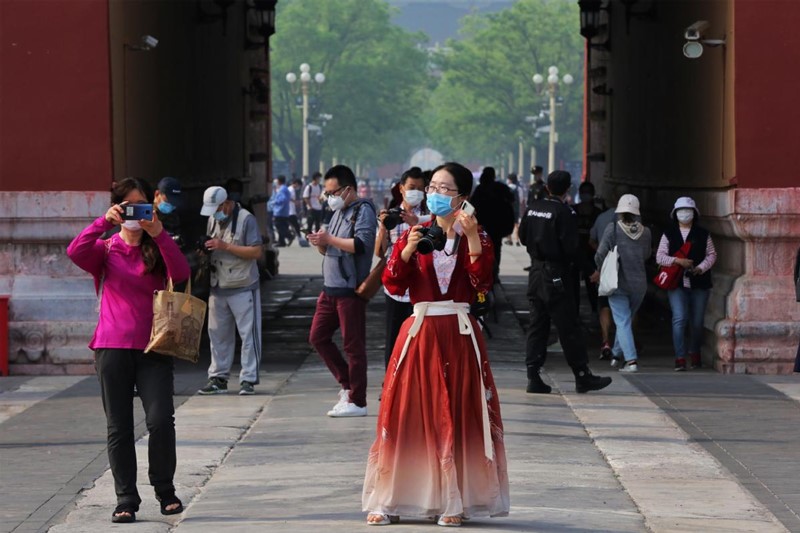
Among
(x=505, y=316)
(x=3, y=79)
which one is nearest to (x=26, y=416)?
(x=3, y=79)

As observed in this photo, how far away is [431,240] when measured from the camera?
313 inches

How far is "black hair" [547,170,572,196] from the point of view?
13422 millimetres

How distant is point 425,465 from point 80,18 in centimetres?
800

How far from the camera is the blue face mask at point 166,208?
1273 cm

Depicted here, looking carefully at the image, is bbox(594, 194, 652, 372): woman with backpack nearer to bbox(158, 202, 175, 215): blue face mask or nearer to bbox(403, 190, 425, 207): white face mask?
bbox(403, 190, 425, 207): white face mask

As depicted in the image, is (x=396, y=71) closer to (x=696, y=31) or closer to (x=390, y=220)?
(x=696, y=31)

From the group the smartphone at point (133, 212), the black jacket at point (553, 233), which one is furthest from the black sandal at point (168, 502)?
the black jacket at point (553, 233)

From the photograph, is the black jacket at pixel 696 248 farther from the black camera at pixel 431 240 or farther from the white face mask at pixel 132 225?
the white face mask at pixel 132 225

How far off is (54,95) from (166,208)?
2715 millimetres

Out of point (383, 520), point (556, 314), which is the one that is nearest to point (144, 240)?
point (383, 520)

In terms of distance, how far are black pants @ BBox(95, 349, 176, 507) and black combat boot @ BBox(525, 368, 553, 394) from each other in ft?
17.4

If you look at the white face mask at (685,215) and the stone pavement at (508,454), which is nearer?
the stone pavement at (508,454)

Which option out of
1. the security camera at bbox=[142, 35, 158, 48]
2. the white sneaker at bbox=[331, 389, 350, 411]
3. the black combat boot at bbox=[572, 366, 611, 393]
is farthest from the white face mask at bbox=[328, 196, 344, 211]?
the security camera at bbox=[142, 35, 158, 48]

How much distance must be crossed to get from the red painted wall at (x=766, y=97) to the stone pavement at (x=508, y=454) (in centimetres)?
179
